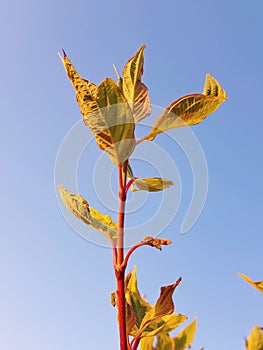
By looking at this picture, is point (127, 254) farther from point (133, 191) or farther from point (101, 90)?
point (101, 90)

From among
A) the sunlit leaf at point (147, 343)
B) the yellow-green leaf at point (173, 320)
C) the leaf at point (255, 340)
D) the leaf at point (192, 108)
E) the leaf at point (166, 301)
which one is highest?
the leaf at point (192, 108)

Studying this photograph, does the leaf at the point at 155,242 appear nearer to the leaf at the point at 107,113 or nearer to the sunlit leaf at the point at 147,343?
the leaf at the point at 107,113

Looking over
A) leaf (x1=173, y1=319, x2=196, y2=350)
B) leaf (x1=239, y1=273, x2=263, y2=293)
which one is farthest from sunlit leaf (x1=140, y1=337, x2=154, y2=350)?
leaf (x1=239, y1=273, x2=263, y2=293)

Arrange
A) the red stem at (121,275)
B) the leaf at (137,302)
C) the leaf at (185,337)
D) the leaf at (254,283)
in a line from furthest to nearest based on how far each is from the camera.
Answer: the leaf at (137,302), the leaf at (185,337), the leaf at (254,283), the red stem at (121,275)

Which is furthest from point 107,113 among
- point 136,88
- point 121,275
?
point 121,275

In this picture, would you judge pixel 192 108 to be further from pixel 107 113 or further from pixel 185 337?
pixel 185 337

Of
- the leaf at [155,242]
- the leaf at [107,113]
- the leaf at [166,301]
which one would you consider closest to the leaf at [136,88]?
the leaf at [107,113]

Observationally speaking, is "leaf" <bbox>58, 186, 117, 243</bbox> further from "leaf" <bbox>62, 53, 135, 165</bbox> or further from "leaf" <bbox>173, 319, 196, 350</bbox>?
"leaf" <bbox>173, 319, 196, 350</bbox>
